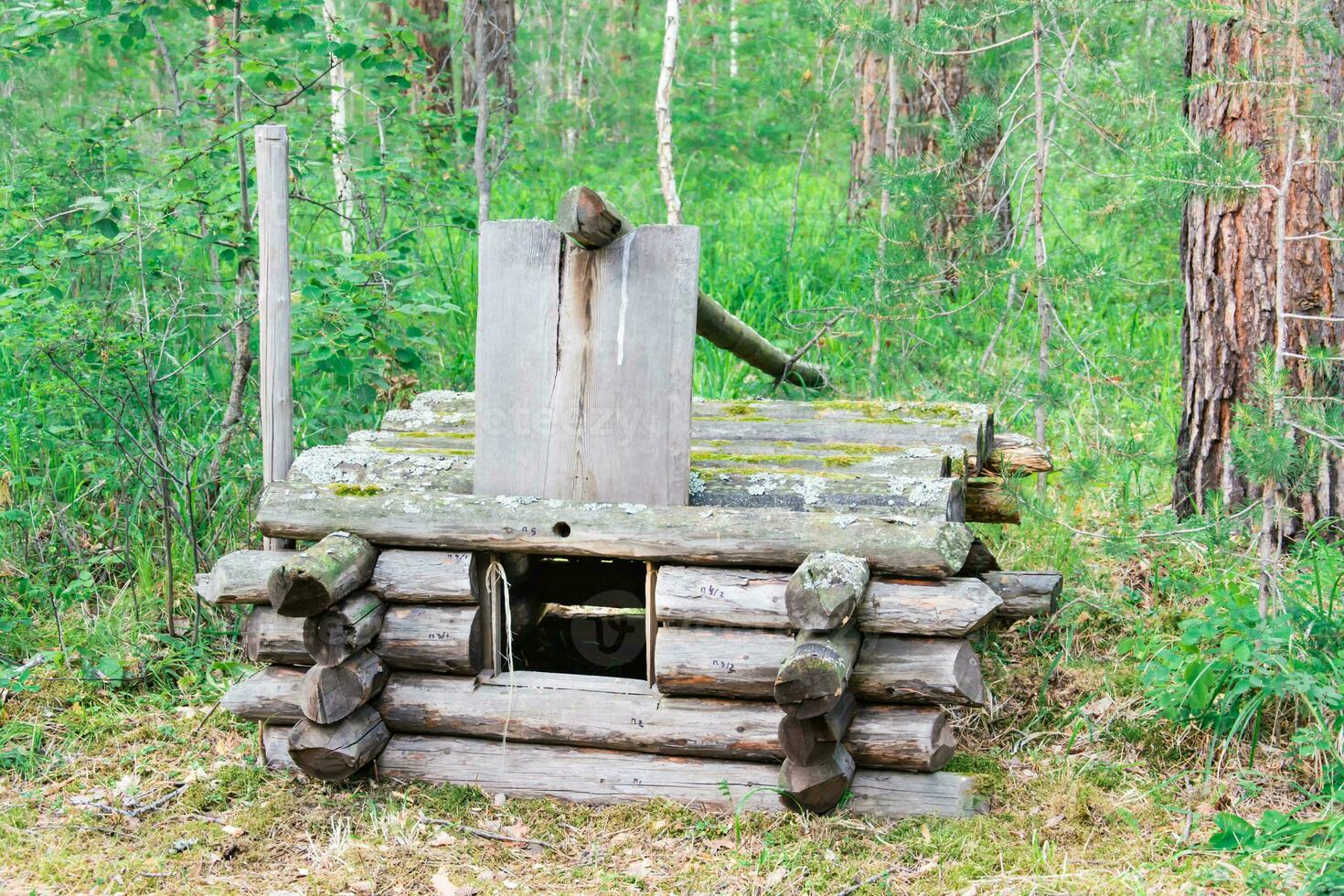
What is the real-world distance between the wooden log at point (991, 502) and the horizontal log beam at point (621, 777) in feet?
4.74

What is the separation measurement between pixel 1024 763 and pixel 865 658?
2.93 feet

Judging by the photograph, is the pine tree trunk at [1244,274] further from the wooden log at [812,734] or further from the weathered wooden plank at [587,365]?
the weathered wooden plank at [587,365]

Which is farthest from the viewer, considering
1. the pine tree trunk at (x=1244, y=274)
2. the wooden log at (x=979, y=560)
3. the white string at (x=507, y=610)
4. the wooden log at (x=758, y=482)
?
the wooden log at (x=979, y=560)

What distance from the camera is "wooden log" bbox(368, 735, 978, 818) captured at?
3.88m

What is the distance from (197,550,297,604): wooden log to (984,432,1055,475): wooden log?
2961 mm

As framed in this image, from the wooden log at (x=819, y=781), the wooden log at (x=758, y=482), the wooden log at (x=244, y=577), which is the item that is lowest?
the wooden log at (x=819, y=781)

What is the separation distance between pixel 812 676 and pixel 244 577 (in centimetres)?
208

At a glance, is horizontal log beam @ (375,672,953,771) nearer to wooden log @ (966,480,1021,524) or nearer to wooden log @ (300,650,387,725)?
wooden log @ (300,650,387,725)

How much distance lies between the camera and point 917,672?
3.76 meters

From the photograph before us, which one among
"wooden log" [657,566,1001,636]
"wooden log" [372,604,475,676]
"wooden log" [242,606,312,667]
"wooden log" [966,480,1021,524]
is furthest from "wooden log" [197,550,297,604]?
"wooden log" [966,480,1021,524]


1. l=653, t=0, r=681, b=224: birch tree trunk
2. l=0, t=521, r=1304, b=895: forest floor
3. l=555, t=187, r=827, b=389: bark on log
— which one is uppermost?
l=653, t=0, r=681, b=224: birch tree trunk

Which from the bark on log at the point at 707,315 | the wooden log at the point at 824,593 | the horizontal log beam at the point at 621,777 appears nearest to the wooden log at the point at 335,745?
the horizontal log beam at the point at 621,777

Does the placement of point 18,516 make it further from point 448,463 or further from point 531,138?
point 531,138

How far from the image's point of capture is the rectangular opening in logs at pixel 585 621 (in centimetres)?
510
